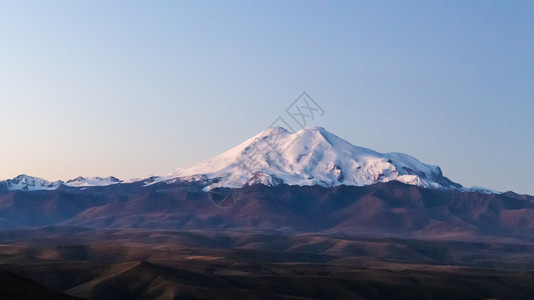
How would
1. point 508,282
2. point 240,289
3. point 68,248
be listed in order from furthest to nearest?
1. point 68,248
2. point 508,282
3. point 240,289

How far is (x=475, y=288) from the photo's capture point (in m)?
150

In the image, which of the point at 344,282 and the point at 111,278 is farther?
the point at 344,282

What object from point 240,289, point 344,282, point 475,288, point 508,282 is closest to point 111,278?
point 240,289

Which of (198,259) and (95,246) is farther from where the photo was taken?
(95,246)

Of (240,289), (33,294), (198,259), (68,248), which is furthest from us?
(68,248)

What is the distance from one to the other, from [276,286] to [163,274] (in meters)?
18.8

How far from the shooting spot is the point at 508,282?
525ft

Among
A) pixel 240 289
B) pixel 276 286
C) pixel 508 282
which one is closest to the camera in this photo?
pixel 240 289

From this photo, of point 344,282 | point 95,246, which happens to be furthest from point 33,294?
point 95,246

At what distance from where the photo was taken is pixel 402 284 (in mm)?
144000

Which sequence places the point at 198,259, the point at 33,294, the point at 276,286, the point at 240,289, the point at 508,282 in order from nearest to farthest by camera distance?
the point at 33,294 < the point at 240,289 < the point at 276,286 < the point at 508,282 < the point at 198,259

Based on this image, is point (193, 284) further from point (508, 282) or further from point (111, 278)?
point (508, 282)

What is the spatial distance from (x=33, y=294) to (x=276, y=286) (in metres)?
57.8

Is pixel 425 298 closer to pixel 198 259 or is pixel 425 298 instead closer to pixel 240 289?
pixel 240 289
